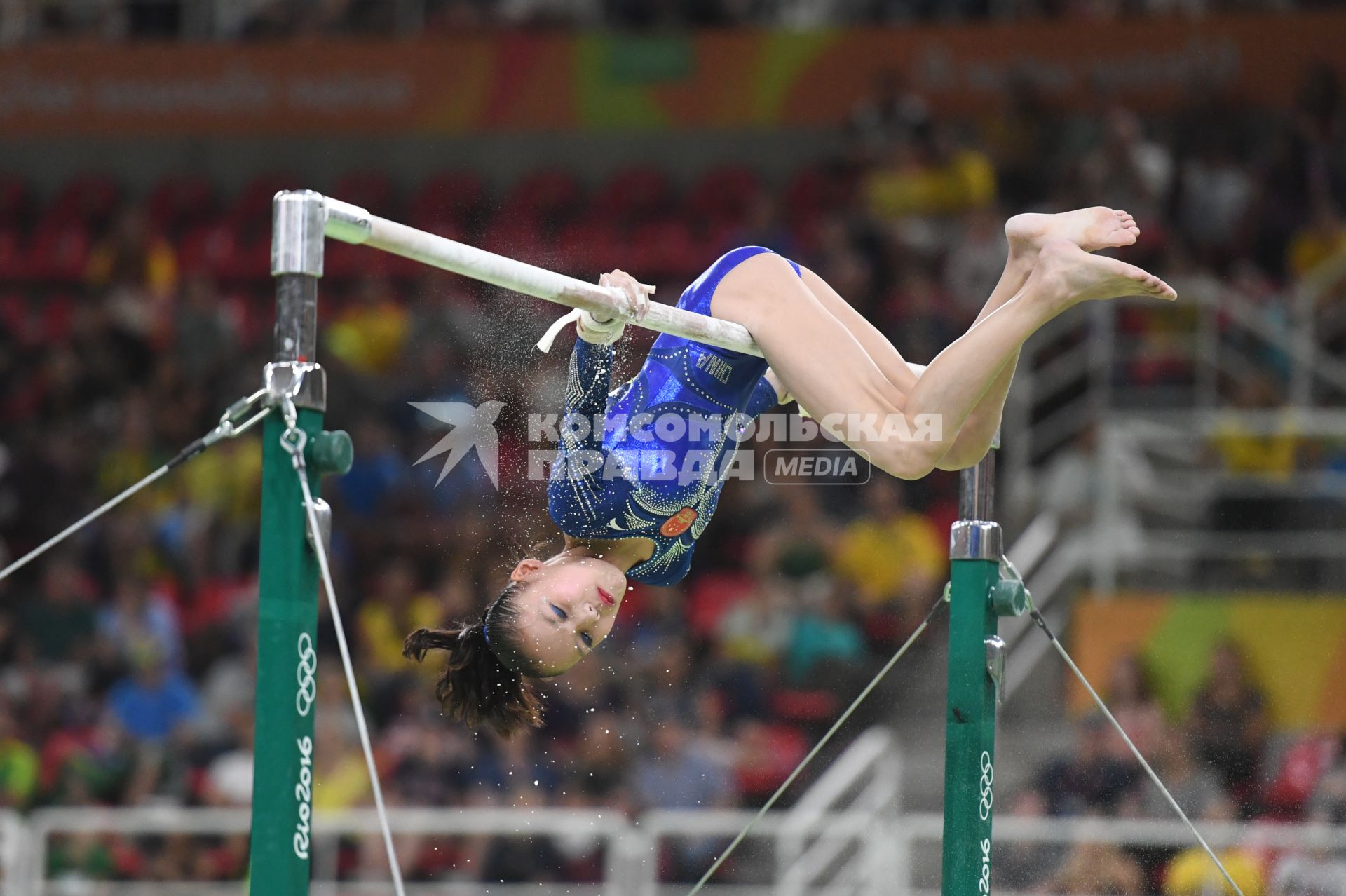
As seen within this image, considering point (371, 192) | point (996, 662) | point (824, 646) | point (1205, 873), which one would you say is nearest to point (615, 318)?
point (996, 662)

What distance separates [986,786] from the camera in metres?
3.79

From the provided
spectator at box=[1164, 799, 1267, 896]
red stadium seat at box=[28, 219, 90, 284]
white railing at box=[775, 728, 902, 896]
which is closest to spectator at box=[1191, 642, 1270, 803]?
spectator at box=[1164, 799, 1267, 896]

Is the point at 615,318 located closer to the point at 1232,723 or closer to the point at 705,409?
the point at 705,409

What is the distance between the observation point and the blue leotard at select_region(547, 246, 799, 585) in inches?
143

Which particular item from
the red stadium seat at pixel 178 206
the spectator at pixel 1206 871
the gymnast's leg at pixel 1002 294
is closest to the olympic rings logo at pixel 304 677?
the gymnast's leg at pixel 1002 294

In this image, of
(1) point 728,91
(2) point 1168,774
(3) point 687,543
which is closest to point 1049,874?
(2) point 1168,774

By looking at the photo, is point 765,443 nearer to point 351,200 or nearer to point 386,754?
point 386,754

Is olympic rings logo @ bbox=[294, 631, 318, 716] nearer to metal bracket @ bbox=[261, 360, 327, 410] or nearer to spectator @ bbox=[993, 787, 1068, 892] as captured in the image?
metal bracket @ bbox=[261, 360, 327, 410]

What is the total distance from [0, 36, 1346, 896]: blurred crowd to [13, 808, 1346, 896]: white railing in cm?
11

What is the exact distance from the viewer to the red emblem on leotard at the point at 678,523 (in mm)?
3771

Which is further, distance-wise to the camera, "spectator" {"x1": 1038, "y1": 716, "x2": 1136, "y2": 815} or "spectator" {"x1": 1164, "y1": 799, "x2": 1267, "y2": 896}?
"spectator" {"x1": 1038, "y1": 716, "x2": 1136, "y2": 815}

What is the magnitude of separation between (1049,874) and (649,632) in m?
2.14

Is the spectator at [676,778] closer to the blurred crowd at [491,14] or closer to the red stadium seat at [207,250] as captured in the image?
the blurred crowd at [491,14]

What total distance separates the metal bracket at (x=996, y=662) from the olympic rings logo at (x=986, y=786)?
0.14 meters
